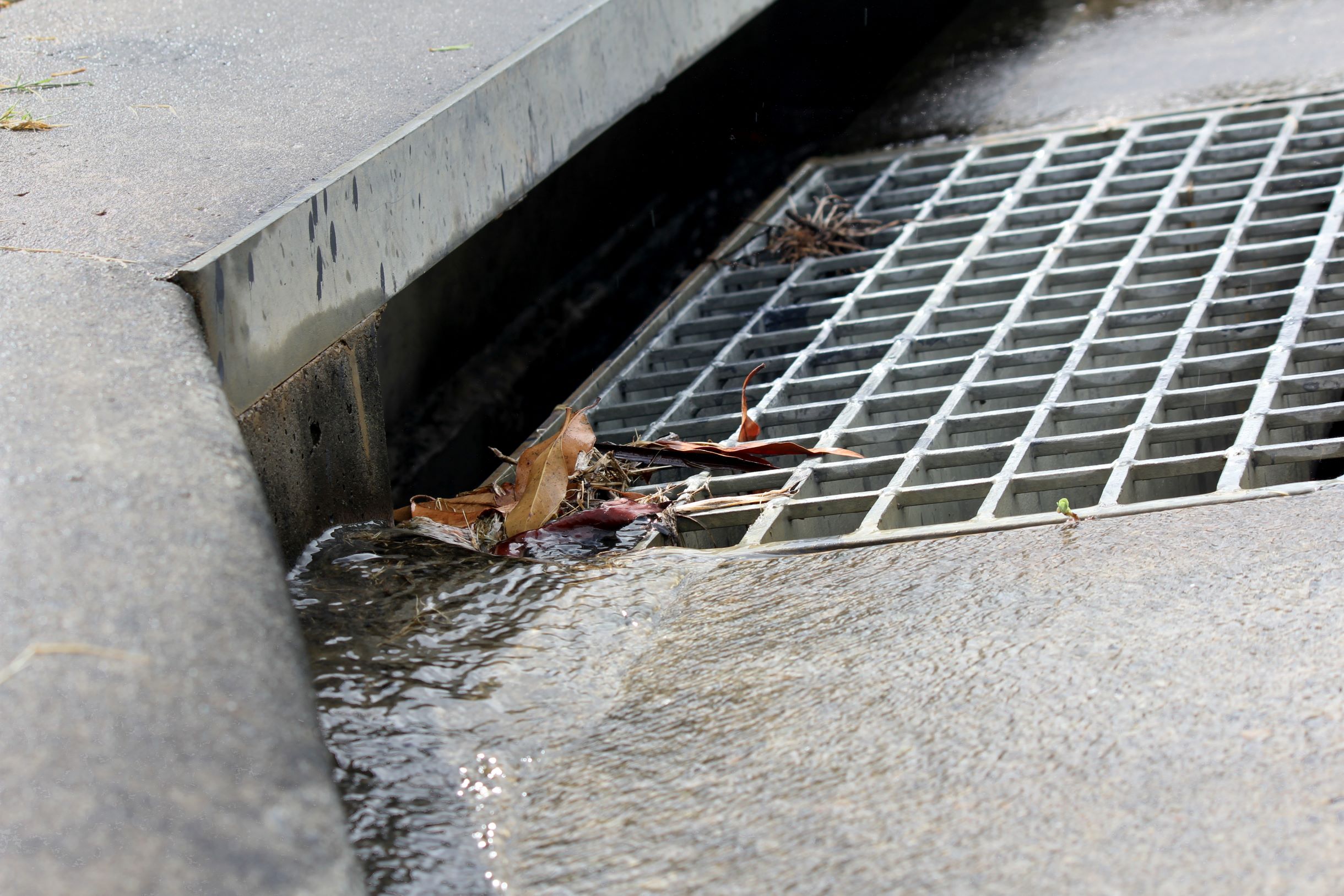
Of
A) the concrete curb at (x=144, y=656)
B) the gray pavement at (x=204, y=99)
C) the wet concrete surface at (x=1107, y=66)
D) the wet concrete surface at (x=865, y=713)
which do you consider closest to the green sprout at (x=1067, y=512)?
the wet concrete surface at (x=865, y=713)

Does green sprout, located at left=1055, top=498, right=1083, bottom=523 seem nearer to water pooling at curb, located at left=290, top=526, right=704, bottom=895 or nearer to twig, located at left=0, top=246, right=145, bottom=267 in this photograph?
water pooling at curb, located at left=290, top=526, right=704, bottom=895

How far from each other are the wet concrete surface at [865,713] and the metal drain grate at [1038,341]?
0.71 feet

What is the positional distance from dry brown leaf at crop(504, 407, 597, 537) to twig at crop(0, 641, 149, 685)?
95cm

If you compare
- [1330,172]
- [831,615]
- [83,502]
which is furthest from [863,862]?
[1330,172]

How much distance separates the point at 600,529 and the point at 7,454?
3.08ft

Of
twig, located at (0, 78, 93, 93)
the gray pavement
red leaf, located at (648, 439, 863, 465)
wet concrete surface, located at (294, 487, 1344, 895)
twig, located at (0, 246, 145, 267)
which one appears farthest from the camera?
twig, located at (0, 78, 93, 93)

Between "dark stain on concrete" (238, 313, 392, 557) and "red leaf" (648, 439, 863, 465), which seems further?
"red leaf" (648, 439, 863, 465)

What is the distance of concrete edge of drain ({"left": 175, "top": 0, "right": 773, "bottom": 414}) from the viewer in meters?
1.92

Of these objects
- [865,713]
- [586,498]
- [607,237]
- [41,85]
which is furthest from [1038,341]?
[41,85]

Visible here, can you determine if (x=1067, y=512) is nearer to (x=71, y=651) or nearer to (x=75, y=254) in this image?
(x=71, y=651)

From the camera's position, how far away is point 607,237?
445cm

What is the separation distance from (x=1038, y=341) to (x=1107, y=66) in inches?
84.7

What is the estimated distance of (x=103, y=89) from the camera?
257 centimetres

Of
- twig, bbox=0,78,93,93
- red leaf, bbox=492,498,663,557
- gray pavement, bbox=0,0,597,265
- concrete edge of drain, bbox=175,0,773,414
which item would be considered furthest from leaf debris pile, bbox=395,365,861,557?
twig, bbox=0,78,93,93
